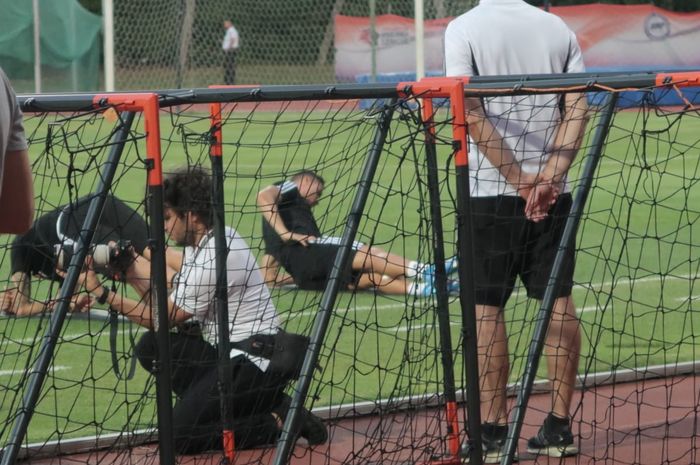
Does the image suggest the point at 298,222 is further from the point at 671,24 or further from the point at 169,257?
the point at 671,24

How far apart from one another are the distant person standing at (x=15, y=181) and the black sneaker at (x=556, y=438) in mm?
3032

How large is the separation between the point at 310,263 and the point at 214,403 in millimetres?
2641

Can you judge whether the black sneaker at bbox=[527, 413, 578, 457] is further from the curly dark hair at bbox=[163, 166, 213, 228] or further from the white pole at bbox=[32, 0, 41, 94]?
the white pole at bbox=[32, 0, 41, 94]

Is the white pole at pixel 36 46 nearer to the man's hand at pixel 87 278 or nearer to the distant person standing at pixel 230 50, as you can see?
the distant person standing at pixel 230 50

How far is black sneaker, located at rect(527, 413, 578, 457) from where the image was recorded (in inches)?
228

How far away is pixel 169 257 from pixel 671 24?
A: 83.3 feet

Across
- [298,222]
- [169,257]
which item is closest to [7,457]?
[169,257]

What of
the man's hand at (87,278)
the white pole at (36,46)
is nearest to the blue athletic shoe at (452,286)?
the man's hand at (87,278)

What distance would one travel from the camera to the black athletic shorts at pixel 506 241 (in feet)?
18.7

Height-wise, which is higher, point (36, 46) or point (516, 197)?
point (516, 197)

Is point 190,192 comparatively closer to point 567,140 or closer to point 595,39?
point 567,140

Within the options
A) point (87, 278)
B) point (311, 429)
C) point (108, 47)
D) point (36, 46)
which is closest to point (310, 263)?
point (311, 429)

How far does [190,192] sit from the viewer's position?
18.4 feet

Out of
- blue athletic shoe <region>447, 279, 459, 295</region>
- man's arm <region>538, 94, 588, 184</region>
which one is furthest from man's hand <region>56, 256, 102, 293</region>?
man's arm <region>538, 94, 588, 184</region>
